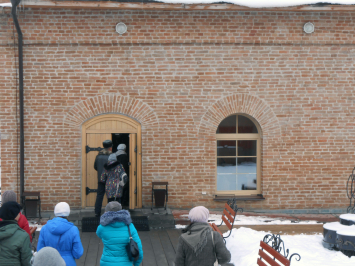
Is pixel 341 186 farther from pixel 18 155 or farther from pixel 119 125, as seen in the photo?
pixel 18 155

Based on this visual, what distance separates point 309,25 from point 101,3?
16.4 feet

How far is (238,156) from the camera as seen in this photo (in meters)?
10.2

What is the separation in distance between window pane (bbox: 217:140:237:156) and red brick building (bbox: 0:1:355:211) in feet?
0.09

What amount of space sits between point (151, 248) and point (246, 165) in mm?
3967

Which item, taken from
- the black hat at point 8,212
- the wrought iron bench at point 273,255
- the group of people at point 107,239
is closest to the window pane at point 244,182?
the wrought iron bench at point 273,255

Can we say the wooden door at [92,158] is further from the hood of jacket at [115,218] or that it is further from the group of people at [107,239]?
the hood of jacket at [115,218]

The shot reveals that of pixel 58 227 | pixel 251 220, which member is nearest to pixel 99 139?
pixel 251 220

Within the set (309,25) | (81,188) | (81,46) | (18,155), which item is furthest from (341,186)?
(18,155)

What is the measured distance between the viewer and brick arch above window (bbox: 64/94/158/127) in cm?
953

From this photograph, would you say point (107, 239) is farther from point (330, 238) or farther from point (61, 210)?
point (330, 238)

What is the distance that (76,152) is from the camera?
31.4 ft

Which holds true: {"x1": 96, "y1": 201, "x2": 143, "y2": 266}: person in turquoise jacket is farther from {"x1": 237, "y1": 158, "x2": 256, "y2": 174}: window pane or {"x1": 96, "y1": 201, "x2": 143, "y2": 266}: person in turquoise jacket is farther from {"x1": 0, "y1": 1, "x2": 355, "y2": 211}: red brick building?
{"x1": 237, "y1": 158, "x2": 256, "y2": 174}: window pane

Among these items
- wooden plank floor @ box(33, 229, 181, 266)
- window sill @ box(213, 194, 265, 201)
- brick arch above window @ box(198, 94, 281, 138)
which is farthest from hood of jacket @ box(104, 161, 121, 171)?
window sill @ box(213, 194, 265, 201)

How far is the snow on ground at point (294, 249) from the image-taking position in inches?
251
